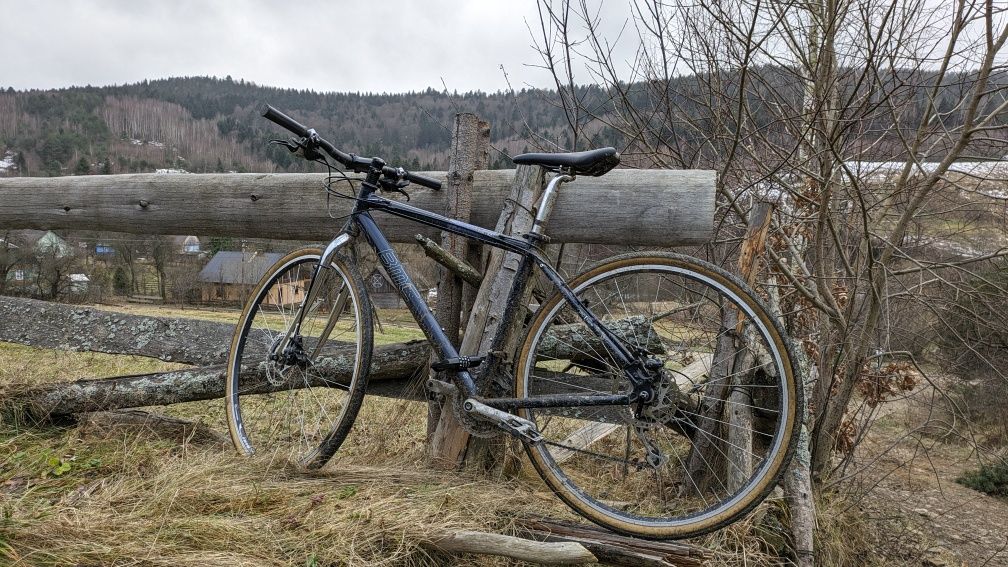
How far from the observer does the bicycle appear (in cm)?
211

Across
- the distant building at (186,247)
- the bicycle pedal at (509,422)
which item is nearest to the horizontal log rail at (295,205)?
the bicycle pedal at (509,422)

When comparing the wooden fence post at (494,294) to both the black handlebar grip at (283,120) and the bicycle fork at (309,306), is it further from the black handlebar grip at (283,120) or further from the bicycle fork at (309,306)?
the black handlebar grip at (283,120)

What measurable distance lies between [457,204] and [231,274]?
1241 cm

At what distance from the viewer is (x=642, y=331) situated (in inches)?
113

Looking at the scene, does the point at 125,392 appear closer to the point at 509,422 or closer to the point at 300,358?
the point at 300,358

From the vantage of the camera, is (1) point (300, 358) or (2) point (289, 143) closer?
(2) point (289, 143)

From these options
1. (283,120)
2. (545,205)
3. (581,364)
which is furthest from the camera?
(581,364)

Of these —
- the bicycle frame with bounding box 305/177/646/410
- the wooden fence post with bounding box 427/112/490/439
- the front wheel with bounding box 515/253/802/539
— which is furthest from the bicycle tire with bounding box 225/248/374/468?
the front wheel with bounding box 515/253/802/539

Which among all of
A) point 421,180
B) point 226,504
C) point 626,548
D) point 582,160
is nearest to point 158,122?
point 421,180

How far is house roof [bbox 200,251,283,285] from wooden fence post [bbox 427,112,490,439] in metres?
7.88

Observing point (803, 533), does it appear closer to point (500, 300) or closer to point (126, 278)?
point (500, 300)

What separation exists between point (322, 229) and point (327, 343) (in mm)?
611

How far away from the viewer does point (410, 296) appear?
2.61 meters

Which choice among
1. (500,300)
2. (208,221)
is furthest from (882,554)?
(208,221)
